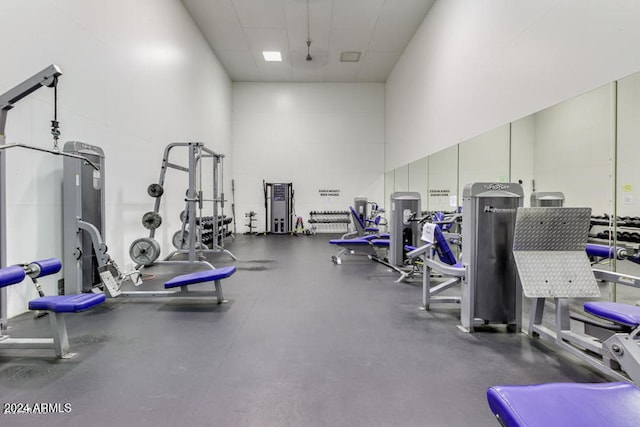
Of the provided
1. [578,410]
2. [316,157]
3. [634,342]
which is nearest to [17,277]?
[578,410]

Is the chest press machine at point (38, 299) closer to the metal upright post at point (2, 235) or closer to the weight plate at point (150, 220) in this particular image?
the metal upright post at point (2, 235)

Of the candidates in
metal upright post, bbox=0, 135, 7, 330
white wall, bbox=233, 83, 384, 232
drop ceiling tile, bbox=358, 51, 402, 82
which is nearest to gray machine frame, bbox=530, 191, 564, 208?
metal upright post, bbox=0, 135, 7, 330

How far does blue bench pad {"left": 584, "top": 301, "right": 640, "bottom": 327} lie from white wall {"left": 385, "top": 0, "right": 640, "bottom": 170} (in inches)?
73.3

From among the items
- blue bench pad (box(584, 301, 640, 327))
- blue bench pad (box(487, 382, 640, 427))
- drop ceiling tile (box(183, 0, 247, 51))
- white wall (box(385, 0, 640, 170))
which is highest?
drop ceiling tile (box(183, 0, 247, 51))

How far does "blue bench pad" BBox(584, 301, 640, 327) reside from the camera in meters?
1.72

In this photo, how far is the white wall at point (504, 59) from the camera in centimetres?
264

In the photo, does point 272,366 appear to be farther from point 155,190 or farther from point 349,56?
point 349,56

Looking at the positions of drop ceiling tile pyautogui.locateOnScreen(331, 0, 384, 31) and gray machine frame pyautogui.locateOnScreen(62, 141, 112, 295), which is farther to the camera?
drop ceiling tile pyautogui.locateOnScreen(331, 0, 384, 31)

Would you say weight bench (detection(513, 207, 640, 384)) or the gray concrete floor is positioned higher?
weight bench (detection(513, 207, 640, 384))

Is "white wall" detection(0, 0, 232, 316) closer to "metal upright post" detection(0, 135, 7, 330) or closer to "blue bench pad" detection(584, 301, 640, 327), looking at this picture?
"metal upright post" detection(0, 135, 7, 330)

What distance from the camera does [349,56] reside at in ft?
27.7

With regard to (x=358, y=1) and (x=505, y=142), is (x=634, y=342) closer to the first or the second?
(x=505, y=142)

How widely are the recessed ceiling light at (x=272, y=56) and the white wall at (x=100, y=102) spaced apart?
6.86 feet

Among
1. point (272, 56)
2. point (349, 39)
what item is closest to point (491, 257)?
point (349, 39)
